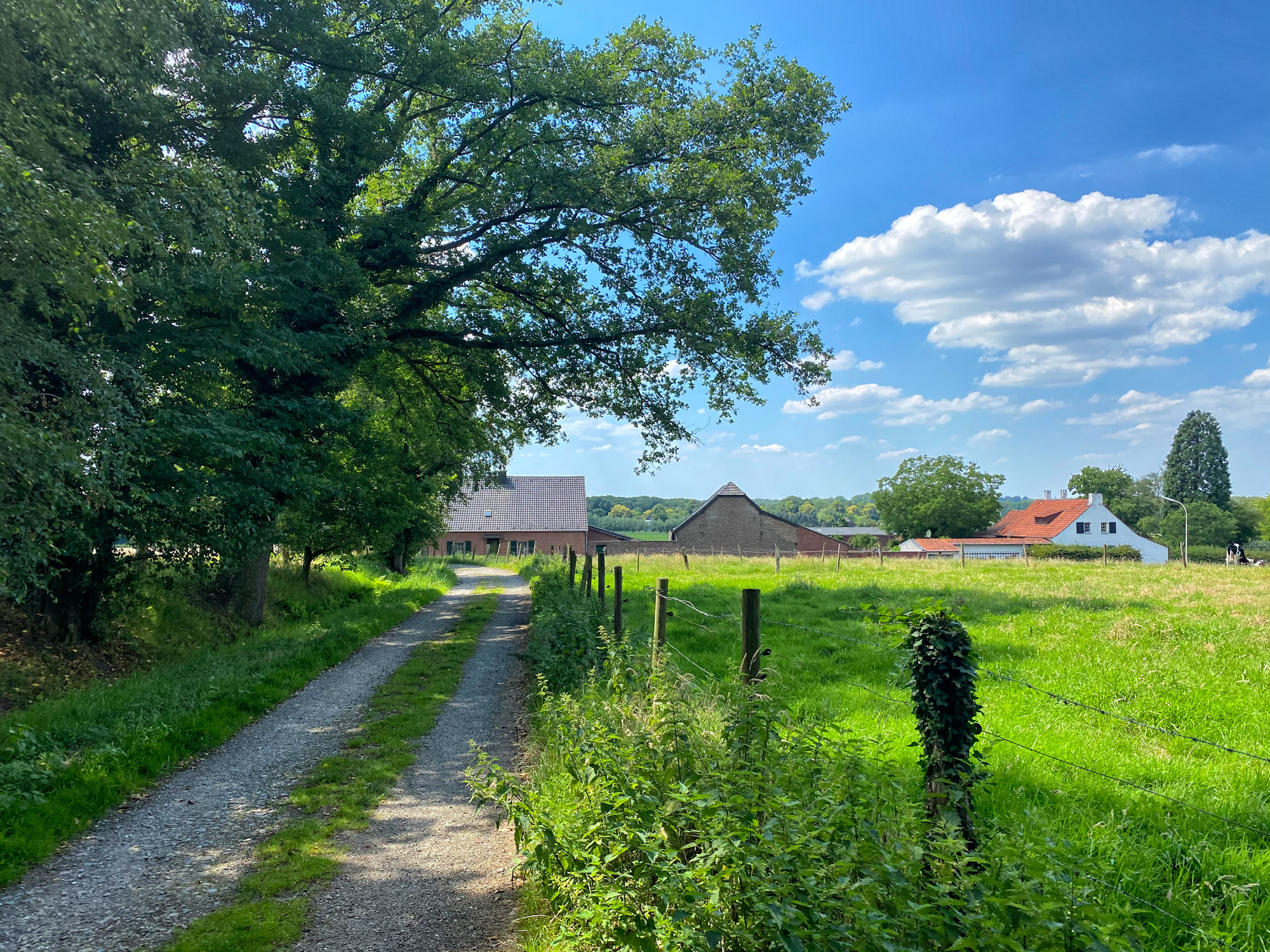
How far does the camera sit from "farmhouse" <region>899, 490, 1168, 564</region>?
66.0 meters

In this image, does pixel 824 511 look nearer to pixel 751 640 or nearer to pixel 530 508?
pixel 530 508

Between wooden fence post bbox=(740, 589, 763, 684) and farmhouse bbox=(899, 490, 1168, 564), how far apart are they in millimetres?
60770

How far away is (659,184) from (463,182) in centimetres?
418

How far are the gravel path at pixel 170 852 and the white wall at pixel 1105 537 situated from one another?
7267cm

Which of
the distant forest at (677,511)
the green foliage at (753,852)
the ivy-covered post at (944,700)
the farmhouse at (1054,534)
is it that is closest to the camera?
the green foliage at (753,852)

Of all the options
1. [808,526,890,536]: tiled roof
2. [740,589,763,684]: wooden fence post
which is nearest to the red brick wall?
[808,526,890,536]: tiled roof

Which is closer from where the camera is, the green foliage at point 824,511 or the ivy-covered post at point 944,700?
the ivy-covered post at point 944,700

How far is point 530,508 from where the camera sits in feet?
210

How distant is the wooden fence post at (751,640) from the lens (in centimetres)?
468

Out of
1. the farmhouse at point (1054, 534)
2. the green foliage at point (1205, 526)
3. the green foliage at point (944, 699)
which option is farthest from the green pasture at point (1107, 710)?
the green foliage at point (1205, 526)

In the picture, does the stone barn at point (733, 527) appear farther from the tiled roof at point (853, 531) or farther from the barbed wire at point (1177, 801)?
the barbed wire at point (1177, 801)

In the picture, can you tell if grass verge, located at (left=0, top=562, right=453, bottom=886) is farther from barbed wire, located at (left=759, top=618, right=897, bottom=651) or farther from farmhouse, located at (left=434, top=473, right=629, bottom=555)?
farmhouse, located at (left=434, top=473, right=629, bottom=555)

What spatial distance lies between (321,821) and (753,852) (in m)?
4.35

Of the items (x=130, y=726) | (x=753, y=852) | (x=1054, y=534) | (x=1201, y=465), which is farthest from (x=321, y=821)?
(x=1201, y=465)
